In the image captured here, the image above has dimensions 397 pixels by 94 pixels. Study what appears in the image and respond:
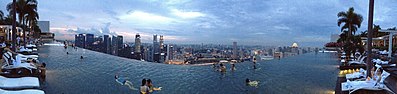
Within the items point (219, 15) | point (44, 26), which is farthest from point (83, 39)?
point (44, 26)

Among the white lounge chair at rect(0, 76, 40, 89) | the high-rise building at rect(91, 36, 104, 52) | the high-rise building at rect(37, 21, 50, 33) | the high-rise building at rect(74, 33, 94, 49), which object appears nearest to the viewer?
the white lounge chair at rect(0, 76, 40, 89)

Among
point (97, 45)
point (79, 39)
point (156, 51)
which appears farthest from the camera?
point (79, 39)

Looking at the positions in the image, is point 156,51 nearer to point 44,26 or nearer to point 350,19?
point 350,19

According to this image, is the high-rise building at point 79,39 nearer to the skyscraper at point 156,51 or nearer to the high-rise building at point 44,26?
the skyscraper at point 156,51

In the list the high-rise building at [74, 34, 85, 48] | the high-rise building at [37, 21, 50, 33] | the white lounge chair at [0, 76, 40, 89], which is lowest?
the white lounge chair at [0, 76, 40, 89]

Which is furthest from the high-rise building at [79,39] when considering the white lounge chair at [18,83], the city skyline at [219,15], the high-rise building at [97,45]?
the white lounge chair at [18,83]

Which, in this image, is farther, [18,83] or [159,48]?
[159,48]

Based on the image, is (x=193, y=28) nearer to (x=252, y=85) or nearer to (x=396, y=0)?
(x=396, y=0)

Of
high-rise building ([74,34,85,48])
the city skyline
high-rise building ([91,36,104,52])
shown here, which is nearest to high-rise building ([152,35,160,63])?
the city skyline

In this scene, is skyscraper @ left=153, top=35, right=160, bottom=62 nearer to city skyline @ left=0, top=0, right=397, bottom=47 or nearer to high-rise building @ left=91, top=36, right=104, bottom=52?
city skyline @ left=0, top=0, right=397, bottom=47
